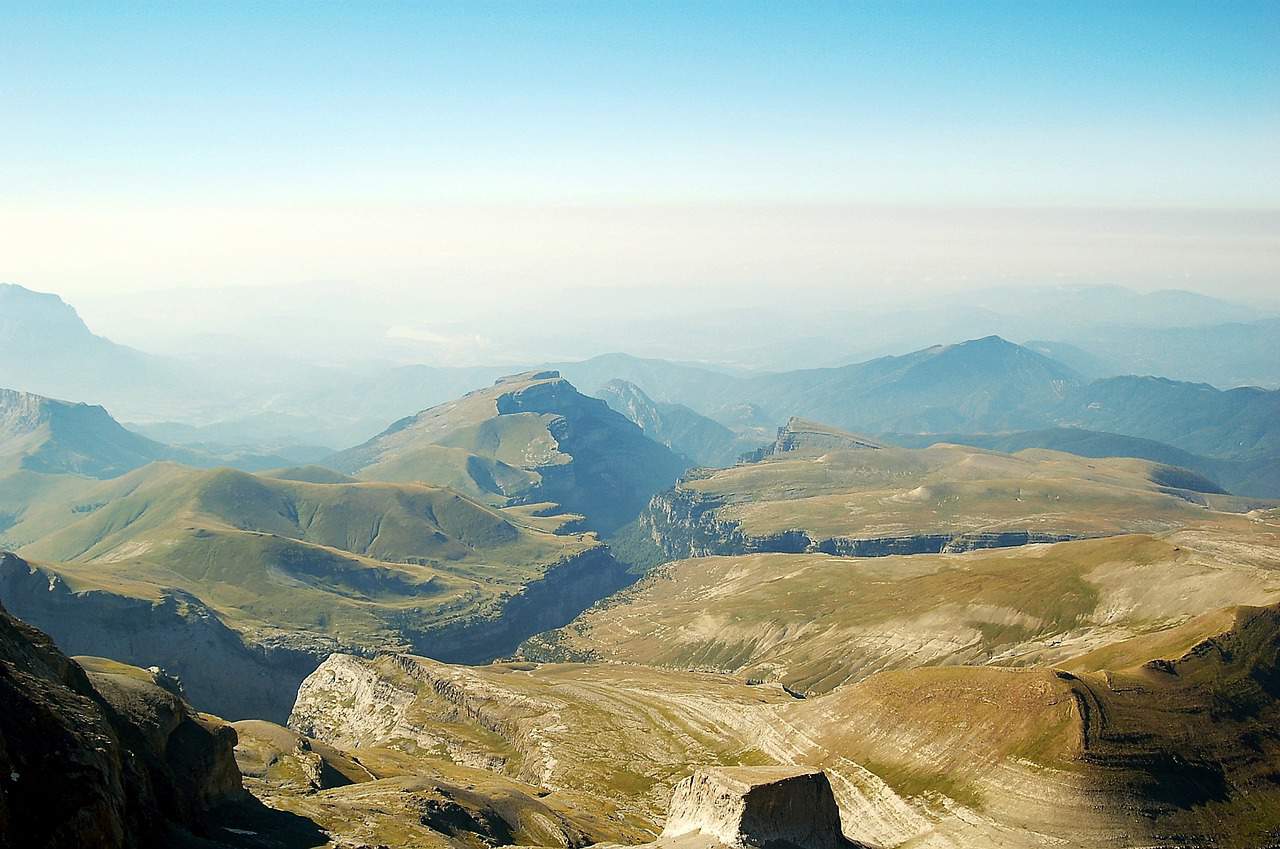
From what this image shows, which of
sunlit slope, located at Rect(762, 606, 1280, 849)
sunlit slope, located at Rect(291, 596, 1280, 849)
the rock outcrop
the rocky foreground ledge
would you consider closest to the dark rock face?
the rocky foreground ledge

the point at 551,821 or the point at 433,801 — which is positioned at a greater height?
the point at 433,801

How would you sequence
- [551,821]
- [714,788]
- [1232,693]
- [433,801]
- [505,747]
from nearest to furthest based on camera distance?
[714,788] < [433,801] < [551,821] < [1232,693] < [505,747]

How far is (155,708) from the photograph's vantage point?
270 ft

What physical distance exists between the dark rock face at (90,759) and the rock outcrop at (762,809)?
47.6 metres

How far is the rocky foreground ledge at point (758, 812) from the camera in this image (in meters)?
92.0

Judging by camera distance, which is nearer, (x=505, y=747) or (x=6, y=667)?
(x=6, y=667)

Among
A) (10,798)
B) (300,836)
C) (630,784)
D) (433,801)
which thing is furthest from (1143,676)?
(10,798)

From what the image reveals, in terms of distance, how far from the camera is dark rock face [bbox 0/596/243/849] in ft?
152

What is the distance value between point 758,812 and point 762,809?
1.81 feet

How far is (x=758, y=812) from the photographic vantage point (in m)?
92.4

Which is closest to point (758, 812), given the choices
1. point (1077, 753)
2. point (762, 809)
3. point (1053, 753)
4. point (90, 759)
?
point (762, 809)

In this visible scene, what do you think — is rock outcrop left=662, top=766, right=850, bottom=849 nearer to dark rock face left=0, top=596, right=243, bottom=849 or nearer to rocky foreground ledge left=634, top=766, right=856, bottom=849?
rocky foreground ledge left=634, top=766, right=856, bottom=849

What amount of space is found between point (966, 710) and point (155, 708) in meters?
103

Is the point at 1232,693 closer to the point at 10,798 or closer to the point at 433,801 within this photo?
the point at 433,801
